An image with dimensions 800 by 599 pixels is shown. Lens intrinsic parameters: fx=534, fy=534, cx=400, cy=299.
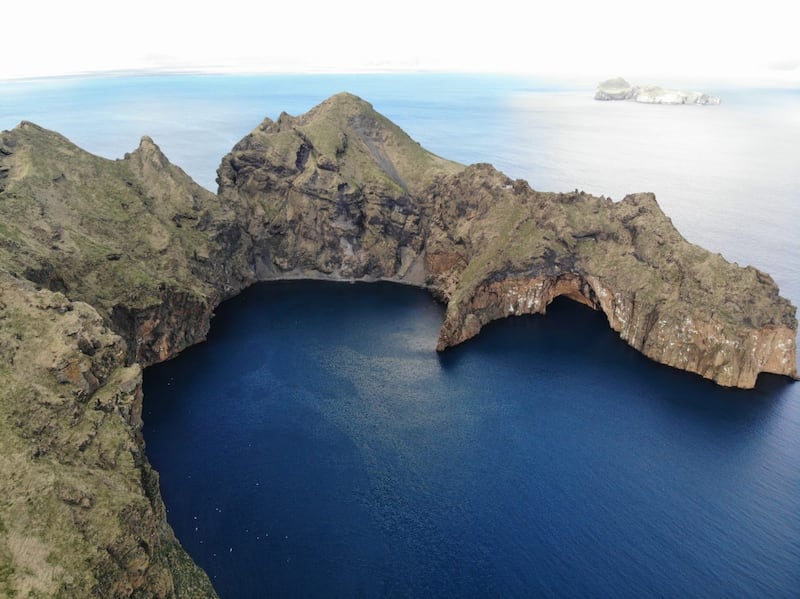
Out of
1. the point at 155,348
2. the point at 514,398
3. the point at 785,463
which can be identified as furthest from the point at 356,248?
the point at 785,463

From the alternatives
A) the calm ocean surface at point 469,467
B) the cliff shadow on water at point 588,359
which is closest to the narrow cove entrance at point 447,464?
the calm ocean surface at point 469,467

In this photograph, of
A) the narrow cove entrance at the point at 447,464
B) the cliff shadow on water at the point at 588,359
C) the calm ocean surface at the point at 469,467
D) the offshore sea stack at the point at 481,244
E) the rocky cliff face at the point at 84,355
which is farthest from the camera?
the offshore sea stack at the point at 481,244

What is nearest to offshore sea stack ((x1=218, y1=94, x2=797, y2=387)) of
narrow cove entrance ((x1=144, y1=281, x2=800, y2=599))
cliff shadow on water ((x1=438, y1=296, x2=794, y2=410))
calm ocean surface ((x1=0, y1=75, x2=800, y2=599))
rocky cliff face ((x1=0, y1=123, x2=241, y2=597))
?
cliff shadow on water ((x1=438, y1=296, x2=794, y2=410))

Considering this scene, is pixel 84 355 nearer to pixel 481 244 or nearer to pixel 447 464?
pixel 447 464

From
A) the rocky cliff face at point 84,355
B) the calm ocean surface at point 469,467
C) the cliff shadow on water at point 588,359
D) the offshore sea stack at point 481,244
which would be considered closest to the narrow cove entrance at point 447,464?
the calm ocean surface at point 469,467

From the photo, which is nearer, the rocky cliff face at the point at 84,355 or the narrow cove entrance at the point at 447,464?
the rocky cliff face at the point at 84,355

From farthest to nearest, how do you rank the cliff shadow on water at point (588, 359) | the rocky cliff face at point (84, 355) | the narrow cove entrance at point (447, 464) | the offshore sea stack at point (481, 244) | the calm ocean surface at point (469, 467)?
the offshore sea stack at point (481, 244) → the cliff shadow on water at point (588, 359) → the narrow cove entrance at point (447, 464) → the calm ocean surface at point (469, 467) → the rocky cliff face at point (84, 355)

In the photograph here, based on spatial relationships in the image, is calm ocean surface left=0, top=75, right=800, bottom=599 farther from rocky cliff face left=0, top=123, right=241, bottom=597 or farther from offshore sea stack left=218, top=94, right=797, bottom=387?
rocky cliff face left=0, top=123, right=241, bottom=597

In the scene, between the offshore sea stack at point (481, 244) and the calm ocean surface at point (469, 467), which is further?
the offshore sea stack at point (481, 244)

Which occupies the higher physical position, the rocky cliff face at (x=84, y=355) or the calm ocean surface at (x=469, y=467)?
the rocky cliff face at (x=84, y=355)

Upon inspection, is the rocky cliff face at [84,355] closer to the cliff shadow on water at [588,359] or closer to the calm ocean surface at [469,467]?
the calm ocean surface at [469,467]

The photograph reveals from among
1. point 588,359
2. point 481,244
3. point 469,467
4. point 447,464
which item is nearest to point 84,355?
point 447,464

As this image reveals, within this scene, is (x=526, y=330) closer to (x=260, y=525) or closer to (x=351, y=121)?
(x=260, y=525)
